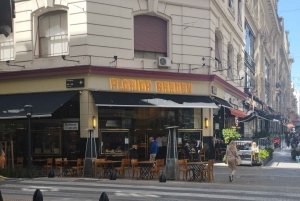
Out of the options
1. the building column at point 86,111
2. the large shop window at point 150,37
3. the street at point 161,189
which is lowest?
the street at point 161,189

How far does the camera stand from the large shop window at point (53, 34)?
22.3m

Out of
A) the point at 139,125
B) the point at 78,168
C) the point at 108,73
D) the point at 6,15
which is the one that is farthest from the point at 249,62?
the point at 6,15

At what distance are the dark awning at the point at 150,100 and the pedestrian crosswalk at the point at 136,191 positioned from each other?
6111 millimetres

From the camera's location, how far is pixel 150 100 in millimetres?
22625

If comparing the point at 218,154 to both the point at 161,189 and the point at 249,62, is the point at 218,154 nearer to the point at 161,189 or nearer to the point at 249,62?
the point at 161,189

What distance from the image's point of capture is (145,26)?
2353 centimetres

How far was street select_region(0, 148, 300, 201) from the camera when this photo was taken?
40.7 ft

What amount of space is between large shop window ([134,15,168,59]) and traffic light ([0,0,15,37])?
442 inches

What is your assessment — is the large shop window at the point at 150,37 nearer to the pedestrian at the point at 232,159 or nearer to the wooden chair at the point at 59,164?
the wooden chair at the point at 59,164

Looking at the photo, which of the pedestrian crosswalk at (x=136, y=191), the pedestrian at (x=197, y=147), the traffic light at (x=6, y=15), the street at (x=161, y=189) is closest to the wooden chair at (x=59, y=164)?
the street at (x=161, y=189)

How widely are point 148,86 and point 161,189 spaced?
981 cm

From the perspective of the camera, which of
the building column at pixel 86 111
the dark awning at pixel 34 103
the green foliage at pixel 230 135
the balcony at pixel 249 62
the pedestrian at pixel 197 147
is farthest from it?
the balcony at pixel 249 62

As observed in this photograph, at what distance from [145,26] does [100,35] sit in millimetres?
2987

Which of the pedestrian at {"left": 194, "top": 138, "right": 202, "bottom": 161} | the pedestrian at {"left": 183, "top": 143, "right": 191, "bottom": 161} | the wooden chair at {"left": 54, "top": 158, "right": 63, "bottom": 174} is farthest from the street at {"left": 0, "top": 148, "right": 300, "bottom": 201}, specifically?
the pedestrian at {"left": 194, "top": 138, "right": 202, "bottom": 161}
